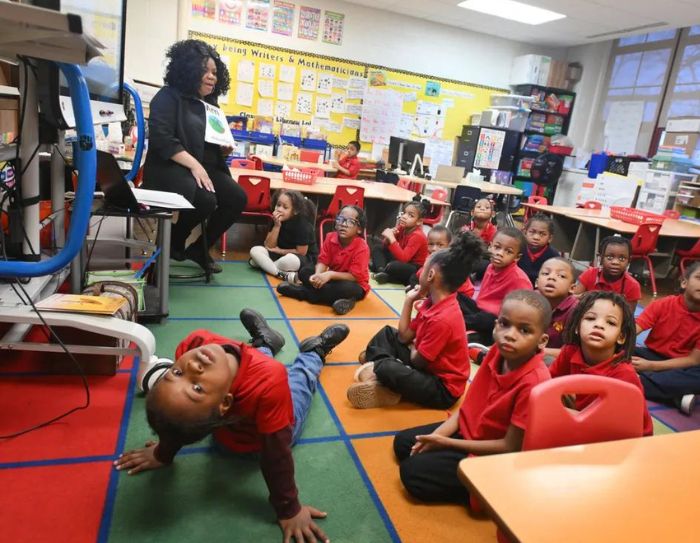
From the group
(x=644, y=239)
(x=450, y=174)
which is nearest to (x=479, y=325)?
(x=644, y=239)

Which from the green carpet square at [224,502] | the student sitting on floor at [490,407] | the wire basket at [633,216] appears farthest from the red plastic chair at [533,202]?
the green carpet square at [224,502]

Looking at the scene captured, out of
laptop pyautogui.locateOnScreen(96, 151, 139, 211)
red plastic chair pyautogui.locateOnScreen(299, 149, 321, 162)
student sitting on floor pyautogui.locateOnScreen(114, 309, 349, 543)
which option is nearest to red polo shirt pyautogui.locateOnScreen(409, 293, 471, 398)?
student sitting on floor pyautogui.locateOnScreen(114, 309, 349, 543)

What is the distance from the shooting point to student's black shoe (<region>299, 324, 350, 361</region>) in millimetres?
2125

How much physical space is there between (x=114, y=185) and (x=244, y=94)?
5.33 m

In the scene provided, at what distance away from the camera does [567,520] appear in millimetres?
663

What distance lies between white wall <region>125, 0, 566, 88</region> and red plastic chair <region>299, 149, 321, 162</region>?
164cm

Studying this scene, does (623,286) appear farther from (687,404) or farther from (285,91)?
(285,91)

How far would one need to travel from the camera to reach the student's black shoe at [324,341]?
2.12 m

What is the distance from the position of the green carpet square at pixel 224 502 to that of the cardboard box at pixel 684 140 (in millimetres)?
5982

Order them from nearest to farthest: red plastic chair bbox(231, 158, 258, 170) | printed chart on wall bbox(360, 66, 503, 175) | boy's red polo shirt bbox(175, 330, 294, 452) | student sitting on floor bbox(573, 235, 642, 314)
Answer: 1. boy's red polo shirt bbox(175, 330, 294, 452)
2. student sitting on floor bbox(573, 235, 642, 314)
3. red plastic chair bbox(231, 158, 258, 170)
4. printed chart on wall bbox(360, 66, 503, 175)

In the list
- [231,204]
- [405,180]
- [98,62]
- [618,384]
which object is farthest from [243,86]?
[618,384]

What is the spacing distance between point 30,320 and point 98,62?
1097 millimetres

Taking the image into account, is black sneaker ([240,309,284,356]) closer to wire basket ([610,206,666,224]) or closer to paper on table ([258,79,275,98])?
wire basket ([610,206,666,224])

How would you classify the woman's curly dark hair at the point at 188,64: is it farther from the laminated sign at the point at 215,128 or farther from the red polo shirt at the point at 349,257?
the red polo shirt at the point at 349,257
